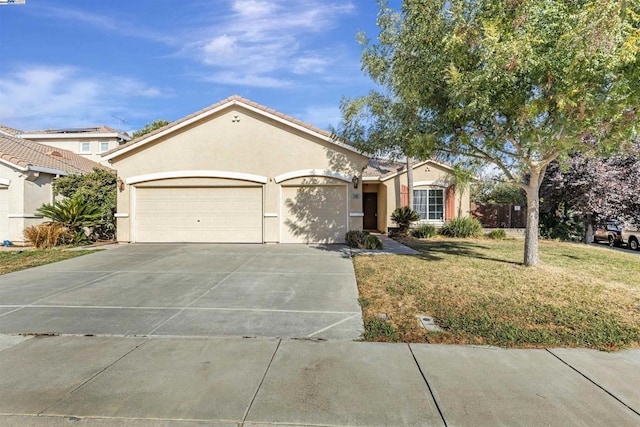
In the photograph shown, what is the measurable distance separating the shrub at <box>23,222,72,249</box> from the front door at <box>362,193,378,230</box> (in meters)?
14.5

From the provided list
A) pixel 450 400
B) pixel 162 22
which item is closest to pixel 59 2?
pixel 162 22

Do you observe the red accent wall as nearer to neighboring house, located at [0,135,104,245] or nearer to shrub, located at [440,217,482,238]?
shrub, located at [440,217,482,238]

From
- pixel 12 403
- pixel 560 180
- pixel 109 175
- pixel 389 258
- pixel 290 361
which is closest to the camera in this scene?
pixel 12 403

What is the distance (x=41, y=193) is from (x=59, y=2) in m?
7.27

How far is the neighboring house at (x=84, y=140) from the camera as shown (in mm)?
27172

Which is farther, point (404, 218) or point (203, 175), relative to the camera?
point (404, 218)

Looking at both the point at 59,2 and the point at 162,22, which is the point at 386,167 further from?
the point at 59,2

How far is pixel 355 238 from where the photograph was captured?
1231 cm

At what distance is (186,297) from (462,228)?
13.3 meters

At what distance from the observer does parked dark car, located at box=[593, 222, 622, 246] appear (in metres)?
16.2

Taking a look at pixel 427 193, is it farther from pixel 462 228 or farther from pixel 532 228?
pixel 532 228

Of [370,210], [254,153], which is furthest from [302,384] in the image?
[370,210]

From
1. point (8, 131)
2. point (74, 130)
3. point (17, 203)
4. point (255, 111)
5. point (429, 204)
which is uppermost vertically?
point (74, 130)

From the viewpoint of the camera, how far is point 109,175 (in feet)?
47.7
